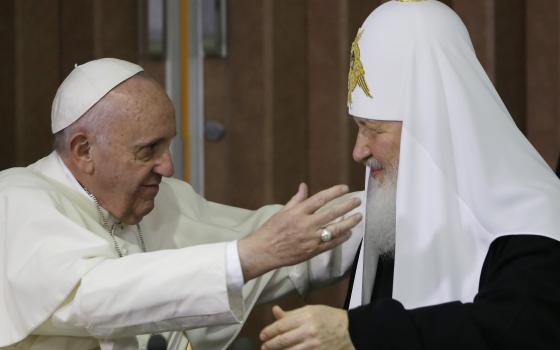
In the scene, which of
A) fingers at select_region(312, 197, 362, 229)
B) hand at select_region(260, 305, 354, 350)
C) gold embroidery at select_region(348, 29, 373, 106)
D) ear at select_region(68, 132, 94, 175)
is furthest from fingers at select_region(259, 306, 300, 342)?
ear at select_region(68, 132, 94, 175)

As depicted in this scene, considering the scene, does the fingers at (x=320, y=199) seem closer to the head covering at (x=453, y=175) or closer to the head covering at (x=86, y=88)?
the head covering at (x=453, y=175)

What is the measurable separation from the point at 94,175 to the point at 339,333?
0.94 m

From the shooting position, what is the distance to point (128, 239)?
336 cm

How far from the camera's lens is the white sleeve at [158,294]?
9.03 ft

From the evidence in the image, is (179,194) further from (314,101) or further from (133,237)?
(314,101)

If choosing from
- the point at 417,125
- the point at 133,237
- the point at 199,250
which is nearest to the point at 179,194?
the point at 133,237

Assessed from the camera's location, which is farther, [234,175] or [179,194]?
[234,175]

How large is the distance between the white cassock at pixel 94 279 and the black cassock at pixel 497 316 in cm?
37

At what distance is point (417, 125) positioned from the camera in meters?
2.76

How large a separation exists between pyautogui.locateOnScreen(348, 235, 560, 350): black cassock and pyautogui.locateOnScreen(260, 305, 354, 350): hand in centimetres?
3

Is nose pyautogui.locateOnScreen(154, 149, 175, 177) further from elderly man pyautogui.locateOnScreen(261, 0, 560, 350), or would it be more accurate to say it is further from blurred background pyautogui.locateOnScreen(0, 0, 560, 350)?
blurred background pyautogui.locateOnScreen(0, 0, 560, 350)

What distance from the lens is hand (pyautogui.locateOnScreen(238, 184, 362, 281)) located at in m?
2.66

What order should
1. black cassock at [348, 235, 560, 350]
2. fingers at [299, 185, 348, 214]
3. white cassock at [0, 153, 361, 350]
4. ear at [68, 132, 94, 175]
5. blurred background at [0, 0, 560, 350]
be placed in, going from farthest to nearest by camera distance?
blurred background at [0, 0, 560, 350] < ear at [68, 132, 94, 175] < white cassock at [0, 153, 361, 350] < fingers at [299, 185, 348, 214] < black cassock at [348, 235, 560, 350]

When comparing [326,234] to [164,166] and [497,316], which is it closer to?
[497,316]
